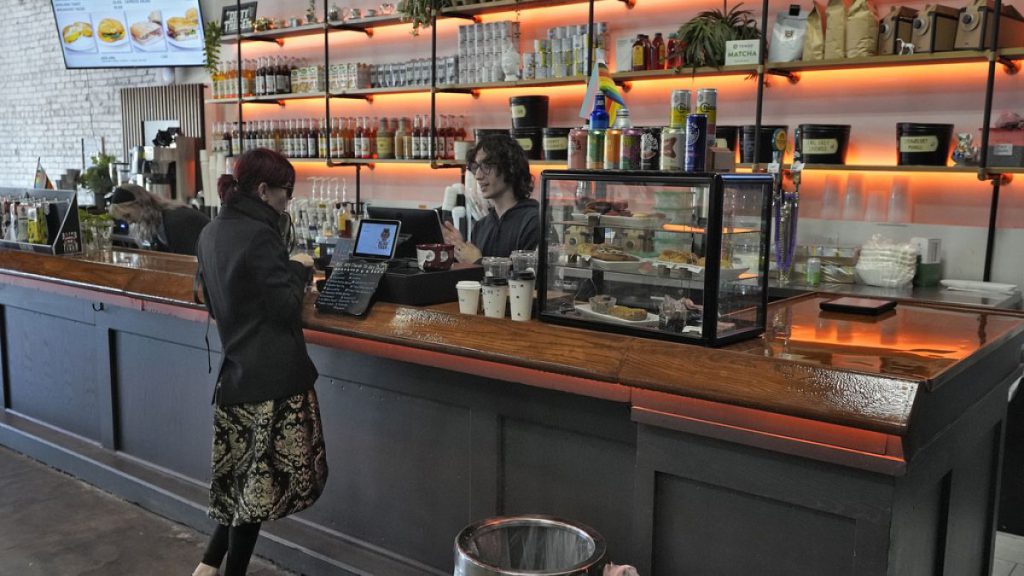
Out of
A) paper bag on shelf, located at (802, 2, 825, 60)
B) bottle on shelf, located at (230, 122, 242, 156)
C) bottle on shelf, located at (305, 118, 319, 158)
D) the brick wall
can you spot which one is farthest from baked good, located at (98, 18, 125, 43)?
paper bag on shelf, located at (802, 2, 825, 60)

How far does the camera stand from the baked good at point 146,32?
26.0 ft

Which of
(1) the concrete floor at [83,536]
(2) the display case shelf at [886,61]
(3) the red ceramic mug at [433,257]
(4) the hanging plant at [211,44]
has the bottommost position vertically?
(1) the concrete floor at [83,536]

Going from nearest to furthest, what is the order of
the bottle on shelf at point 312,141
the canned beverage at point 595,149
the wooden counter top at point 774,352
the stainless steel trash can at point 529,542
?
the wooden counter top at point 774,352, the stainless steel trash can at point 529,542, the canned beverage at point 595,149, the bottle on shelf at point 312,141

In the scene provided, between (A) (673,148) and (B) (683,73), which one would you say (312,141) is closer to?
(B) (683,73)

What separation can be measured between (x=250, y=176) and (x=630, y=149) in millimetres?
1128

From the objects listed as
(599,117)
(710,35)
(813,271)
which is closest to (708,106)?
(599,117)

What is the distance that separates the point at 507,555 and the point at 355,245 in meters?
1.29

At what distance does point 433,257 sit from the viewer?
2832 mm

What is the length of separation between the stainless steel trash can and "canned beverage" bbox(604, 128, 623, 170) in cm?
91

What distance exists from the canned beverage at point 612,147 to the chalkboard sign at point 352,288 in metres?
0.86

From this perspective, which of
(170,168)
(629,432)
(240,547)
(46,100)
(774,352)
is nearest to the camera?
(774,352)

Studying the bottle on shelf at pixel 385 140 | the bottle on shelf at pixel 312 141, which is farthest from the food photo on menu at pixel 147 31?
the bottle on shelf at pixel 385 140

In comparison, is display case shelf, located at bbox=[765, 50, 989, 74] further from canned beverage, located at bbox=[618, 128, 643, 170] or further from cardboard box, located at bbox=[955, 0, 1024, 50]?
canned beverage, located at bbox=[618, 128, 643, 170]

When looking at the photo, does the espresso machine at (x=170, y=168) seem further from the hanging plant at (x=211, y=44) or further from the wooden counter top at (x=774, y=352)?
the wooden counter top at (x=774, y=352)
